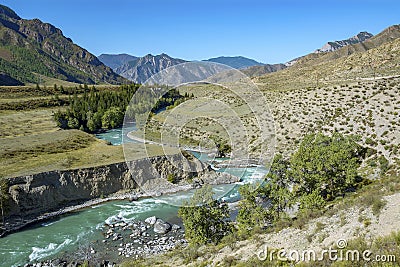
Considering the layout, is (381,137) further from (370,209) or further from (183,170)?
(370,209)

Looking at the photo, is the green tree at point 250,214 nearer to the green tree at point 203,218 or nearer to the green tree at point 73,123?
the green tree at point 203,218

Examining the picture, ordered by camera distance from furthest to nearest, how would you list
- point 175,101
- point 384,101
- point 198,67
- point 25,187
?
point 384,101
point 25,187
point 175,101
point 198,67

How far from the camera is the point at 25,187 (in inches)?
1240

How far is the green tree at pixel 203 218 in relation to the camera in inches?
810

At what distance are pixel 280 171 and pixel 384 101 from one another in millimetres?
29653

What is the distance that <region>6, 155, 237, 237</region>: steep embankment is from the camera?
30.4 meters

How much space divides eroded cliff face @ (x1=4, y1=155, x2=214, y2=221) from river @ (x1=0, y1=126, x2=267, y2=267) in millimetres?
2072

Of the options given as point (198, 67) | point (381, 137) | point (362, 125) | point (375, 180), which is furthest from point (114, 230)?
point (362, 125)

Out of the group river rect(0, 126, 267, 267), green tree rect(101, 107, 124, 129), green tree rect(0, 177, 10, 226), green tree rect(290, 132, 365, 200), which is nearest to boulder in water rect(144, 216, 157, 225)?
river rect(0, 126, 267, 267)

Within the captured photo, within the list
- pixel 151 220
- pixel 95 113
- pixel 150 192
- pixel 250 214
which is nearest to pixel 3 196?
pixel 151 220

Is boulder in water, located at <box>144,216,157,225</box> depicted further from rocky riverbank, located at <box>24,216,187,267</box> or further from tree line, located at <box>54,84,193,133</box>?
tree line, located at <box>54,84,193,133</box>

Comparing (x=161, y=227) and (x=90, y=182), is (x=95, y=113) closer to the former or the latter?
(x=90, y=182)

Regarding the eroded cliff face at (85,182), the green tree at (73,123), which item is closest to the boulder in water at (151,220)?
the eroded cliff face at (85,182)

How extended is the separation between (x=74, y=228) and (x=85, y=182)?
295 inches
